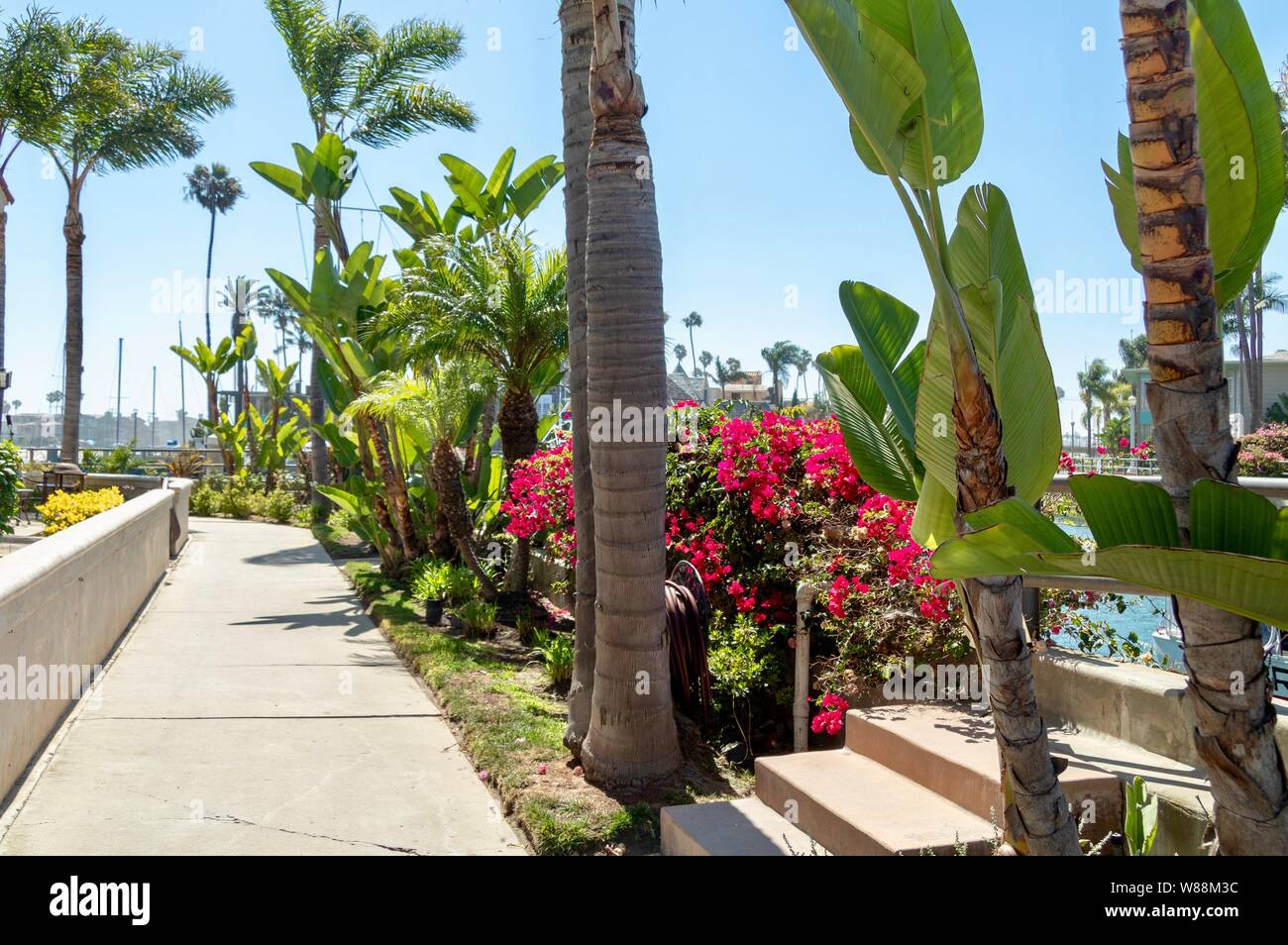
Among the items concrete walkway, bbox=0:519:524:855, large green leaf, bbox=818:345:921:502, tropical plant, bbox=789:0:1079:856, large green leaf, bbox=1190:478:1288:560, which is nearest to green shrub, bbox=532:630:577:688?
concrete walkway, bbox=0:519:524:855

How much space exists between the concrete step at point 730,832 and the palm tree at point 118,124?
2137cm

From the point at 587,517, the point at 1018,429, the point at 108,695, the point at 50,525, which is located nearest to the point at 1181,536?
the point at 1018,429

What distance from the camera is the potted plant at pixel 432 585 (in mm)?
10258

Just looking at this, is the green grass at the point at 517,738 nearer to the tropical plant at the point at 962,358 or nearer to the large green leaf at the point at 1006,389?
the tropical plant at the point at 962,358

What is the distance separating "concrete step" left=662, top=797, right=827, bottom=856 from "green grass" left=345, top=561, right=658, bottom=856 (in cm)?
43

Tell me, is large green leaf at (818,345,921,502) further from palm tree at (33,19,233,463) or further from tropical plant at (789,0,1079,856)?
palm tree at (33,19,233,463)

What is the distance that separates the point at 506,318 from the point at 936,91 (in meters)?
8.52

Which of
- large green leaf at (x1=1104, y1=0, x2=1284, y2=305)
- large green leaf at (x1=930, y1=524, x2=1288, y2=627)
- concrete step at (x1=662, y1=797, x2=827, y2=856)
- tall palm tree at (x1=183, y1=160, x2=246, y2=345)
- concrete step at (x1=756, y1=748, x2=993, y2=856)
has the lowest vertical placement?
concrete step at (x1=662, y1=797, x2=827, y2=856)

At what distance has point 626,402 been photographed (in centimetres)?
529

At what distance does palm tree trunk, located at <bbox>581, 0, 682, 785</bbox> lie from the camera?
531 cm

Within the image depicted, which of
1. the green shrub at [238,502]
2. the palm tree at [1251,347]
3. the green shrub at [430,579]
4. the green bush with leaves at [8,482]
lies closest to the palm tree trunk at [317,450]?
the green shrub at [238,502]

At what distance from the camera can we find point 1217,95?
2566 millimetres

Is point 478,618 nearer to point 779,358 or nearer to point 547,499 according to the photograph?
point 547,499

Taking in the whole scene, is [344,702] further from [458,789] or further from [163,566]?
[163,566]
